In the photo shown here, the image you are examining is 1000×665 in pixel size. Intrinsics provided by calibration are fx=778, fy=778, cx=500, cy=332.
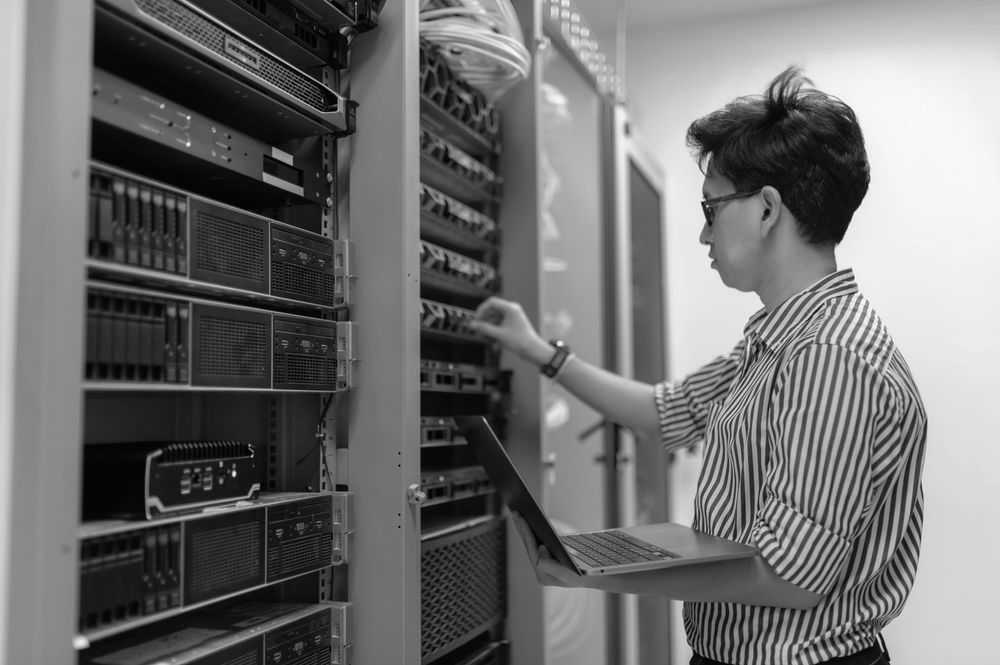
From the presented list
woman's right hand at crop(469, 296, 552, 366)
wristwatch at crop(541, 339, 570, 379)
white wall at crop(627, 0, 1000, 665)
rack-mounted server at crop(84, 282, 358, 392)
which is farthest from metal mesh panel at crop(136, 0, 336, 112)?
white wall at crop(627, 0, 1000, 665)

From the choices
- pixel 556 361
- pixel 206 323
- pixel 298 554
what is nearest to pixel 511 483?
pixel 298 554

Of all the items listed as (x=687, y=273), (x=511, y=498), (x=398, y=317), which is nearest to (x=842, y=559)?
(x=511, y=498)

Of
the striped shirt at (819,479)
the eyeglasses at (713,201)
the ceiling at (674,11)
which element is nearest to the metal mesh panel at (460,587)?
the striped shirt at (819,479)

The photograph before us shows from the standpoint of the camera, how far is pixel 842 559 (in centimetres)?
99

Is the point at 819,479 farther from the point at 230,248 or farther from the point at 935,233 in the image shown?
the point at 935,233

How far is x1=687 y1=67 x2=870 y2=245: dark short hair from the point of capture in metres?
1.17

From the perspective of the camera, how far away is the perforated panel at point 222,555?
0.97 m

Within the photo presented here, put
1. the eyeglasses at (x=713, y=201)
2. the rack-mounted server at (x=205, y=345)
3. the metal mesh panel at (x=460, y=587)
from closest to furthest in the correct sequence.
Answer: the rack-mounted server at (x=205, y=345) → the eyeglasses at (x=713, y=201) → the metal mesh panel at (x=460, y=587)

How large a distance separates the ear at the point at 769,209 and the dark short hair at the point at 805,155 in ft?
0.04

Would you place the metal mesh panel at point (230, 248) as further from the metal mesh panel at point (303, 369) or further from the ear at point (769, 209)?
the ear at point (769, 209)

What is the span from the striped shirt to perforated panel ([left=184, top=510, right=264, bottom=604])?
2.19ft

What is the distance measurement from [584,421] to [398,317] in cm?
165

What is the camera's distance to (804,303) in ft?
3.85

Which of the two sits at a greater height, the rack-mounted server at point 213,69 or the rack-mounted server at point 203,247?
the rack-mounted server at point 213,69
